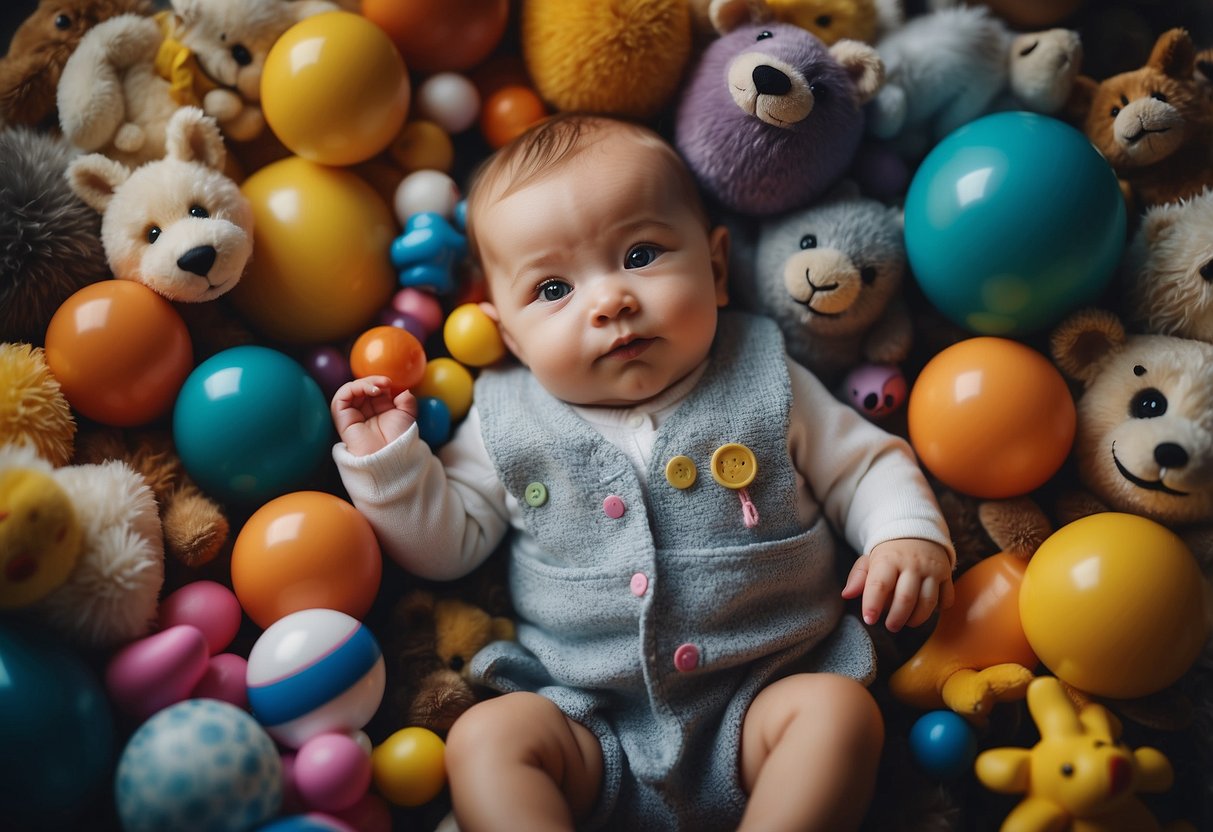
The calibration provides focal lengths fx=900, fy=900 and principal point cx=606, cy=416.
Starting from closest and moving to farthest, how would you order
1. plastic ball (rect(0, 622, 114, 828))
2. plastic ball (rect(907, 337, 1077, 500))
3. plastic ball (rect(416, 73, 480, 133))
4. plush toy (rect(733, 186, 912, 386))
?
plastic ball (rect(0, 622, 114, 828)) → plastic ball (rect(907, 337, 1077, 500)) → plush toy (rect(733, 186, 912, 386)) → plastic ball (rect(416, 73, 480, 133))

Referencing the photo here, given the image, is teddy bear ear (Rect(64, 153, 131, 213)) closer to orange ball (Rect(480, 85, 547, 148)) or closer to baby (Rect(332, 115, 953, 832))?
baby (Rect(332, 115, 953, 832))

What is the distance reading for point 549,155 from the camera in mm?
1336

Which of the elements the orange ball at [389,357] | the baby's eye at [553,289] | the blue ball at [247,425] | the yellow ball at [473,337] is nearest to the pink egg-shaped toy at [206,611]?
the blue ball at [247,425]

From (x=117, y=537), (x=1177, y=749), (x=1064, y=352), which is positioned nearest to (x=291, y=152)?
(x=117, y=537)

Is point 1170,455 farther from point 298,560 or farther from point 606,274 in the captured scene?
point 298,560

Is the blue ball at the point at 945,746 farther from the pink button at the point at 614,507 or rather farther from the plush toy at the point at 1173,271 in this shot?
the plush toy at the point at 1173,271

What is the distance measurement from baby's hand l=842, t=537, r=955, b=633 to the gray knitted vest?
0.09 meters

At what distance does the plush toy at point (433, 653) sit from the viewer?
1.27 metres

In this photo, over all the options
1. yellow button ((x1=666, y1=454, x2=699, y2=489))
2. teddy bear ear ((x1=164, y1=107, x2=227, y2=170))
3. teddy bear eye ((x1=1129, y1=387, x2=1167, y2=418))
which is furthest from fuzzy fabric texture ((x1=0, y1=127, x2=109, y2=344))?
teddy bear eye ((x1=1129, y1=387, x2=1167, y2=418))

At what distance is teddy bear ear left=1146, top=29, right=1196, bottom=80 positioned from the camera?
135cm

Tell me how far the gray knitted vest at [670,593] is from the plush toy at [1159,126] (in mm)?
614

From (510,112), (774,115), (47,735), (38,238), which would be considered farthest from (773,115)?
(47,735)

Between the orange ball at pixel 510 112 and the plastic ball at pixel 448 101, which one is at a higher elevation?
the plastic ball at pixel 448 101

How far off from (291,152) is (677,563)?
35.4 inches
